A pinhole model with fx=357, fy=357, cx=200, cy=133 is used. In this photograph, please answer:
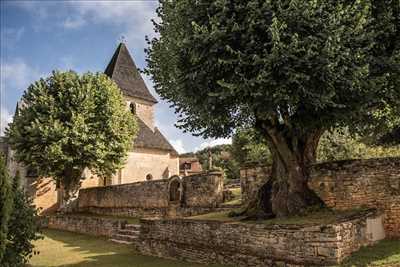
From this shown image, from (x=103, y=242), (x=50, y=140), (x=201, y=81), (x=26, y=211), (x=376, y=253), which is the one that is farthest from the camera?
(x=50, y=140)

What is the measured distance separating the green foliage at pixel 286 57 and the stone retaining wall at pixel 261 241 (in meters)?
3.17

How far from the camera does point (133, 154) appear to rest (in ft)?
103

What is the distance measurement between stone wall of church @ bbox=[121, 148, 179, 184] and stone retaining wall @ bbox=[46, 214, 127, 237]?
7648mm

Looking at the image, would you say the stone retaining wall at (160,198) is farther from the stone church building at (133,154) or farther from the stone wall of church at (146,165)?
the stone wall of church at (146,165)

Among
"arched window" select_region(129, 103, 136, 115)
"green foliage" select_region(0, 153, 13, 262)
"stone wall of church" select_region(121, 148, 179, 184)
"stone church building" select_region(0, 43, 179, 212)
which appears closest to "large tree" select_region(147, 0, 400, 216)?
"green foliage" select_region(0, 153, 13, 262)

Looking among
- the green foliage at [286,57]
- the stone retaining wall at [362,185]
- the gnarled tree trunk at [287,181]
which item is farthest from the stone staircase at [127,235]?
the stone retaining wall at [362,185]

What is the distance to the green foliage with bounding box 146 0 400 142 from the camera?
30.1 ft

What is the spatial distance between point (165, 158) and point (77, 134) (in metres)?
12.8

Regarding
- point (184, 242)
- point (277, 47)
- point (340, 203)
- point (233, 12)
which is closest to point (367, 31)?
point (277, 47)

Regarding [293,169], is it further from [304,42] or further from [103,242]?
[103,242]

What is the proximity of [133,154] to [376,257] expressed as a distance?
2500 cm

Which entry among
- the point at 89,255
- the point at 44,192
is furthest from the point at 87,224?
the point at 44,192

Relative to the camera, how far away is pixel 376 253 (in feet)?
29.0

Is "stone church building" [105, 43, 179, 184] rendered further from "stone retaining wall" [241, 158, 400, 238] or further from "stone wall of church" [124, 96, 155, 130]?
"stone retaining wall" [241, 158, 400, 238]
